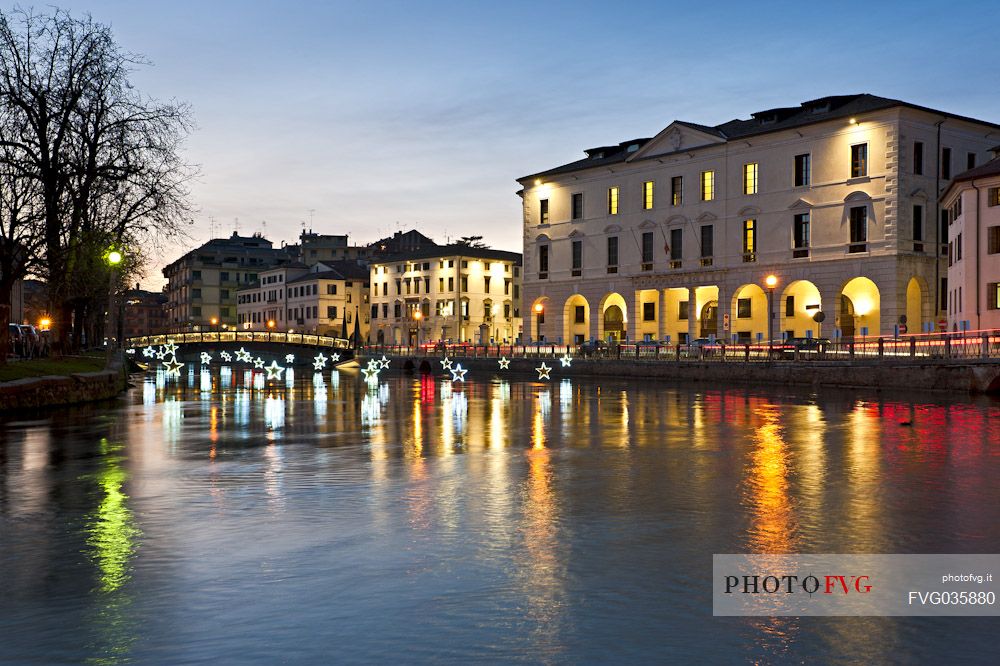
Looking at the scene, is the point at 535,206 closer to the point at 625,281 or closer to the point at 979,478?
the point at 625,281

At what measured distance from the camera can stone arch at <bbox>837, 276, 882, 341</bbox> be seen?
55.7 meters

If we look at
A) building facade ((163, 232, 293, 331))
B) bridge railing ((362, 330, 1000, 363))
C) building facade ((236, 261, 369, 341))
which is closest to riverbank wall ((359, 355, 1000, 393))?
bridge railing ((362, 330, 1000, 363))

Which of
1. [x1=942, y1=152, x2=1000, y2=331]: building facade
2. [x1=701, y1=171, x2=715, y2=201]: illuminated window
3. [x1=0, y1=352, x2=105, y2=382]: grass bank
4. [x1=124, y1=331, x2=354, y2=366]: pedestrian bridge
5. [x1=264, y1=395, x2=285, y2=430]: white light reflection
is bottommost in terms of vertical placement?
[x1=264, y1=395, x2=285, y2=430]: white light reflection

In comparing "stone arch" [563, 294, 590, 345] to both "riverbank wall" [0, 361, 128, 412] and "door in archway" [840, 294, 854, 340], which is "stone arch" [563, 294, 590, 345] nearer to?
"door in archway" [840, 294, 854, 340]

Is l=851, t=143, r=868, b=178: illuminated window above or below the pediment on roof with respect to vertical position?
below

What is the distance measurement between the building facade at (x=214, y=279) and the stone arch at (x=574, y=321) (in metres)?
81.2

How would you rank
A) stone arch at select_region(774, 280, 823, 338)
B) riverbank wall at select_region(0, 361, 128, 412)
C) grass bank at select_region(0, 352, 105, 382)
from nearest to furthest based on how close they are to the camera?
1. riverbank wall at select_region(0, 361, 128, 412)
2. grass bank at select_region(0, 352, 105, 382)
3. stone arch at select_region(774, 280, 823, 338)

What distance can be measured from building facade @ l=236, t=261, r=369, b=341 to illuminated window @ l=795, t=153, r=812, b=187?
210ft

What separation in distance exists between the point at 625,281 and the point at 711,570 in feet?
205

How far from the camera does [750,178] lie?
62125mm

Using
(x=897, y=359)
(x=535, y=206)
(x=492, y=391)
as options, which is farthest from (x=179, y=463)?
(x=535, y=206)

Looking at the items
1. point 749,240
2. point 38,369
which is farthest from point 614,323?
point 38,369

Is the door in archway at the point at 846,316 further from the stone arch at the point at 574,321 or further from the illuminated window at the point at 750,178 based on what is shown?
the stone arch at the point at 574,321

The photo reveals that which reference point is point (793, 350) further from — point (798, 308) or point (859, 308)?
point (798, 308)
